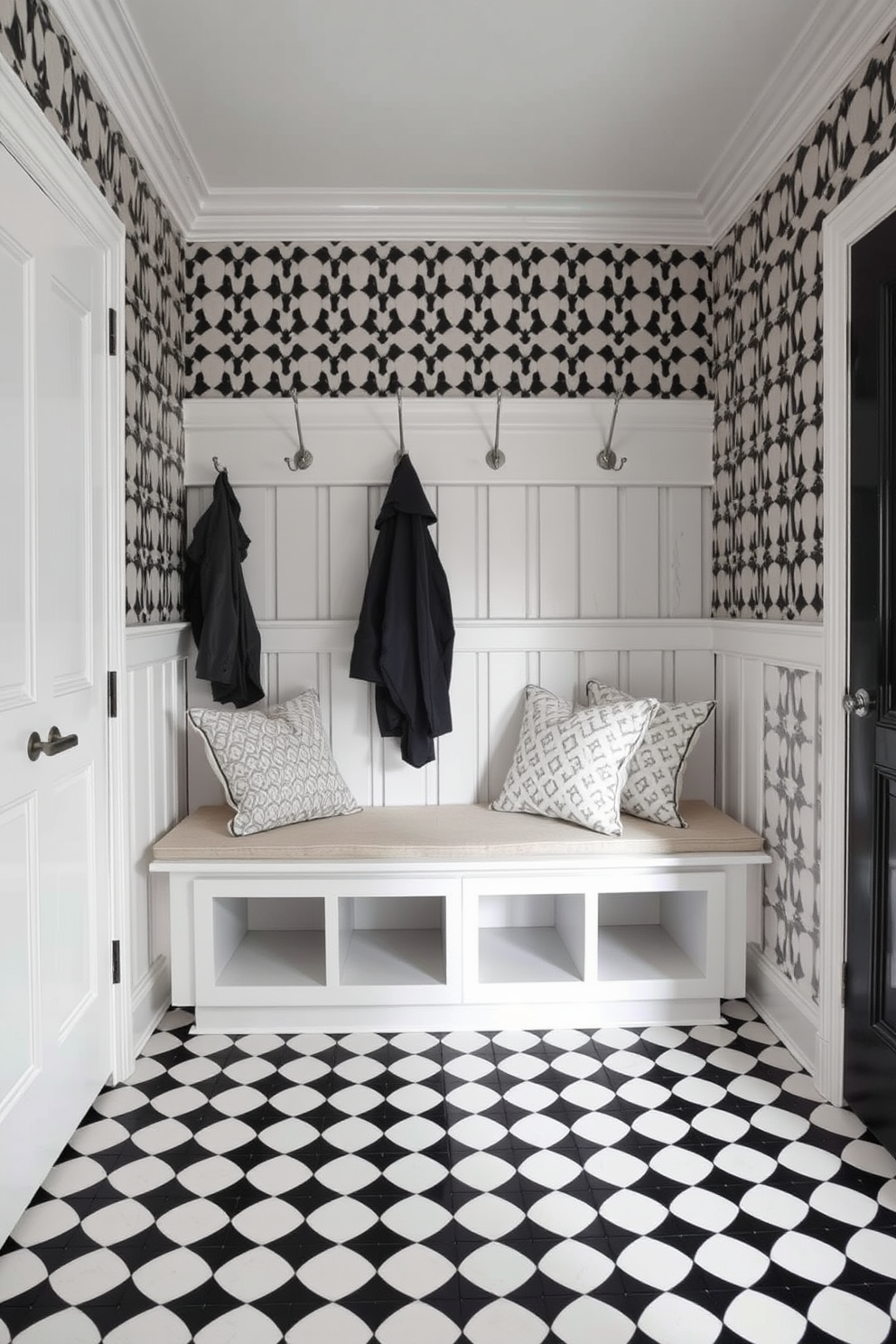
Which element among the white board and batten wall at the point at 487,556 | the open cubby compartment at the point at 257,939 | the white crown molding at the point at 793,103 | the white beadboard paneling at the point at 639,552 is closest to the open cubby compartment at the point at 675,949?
the white board and batten wall at the point at 487,556

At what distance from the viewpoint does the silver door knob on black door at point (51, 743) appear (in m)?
1.91

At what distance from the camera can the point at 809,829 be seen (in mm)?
2523

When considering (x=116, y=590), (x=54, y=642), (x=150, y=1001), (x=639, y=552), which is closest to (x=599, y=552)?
(x=639, y=552)

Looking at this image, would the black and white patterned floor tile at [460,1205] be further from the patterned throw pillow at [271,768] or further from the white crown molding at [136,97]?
the white crown molding at [136,97]

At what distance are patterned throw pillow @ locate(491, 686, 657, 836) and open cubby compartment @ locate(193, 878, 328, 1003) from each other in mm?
747

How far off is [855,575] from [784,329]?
0.86 metres

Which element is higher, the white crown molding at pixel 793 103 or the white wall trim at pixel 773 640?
the white crown molding at pixel 793 103

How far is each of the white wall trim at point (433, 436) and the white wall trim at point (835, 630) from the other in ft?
3.32

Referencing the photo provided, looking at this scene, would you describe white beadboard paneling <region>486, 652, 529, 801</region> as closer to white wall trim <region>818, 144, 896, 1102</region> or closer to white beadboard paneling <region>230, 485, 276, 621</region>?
white beadboard paneling <region>230, 485, 276, 621</region>

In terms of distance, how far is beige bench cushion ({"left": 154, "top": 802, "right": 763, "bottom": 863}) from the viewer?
8.80 feet

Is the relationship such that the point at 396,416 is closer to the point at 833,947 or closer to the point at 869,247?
the point at 869,247

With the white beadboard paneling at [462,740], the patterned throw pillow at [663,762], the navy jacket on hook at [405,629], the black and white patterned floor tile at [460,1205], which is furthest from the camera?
the white beadboard paneling at [462,740]

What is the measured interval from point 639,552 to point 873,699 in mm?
1319

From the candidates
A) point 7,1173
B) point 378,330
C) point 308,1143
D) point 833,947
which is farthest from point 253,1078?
point 378,330
